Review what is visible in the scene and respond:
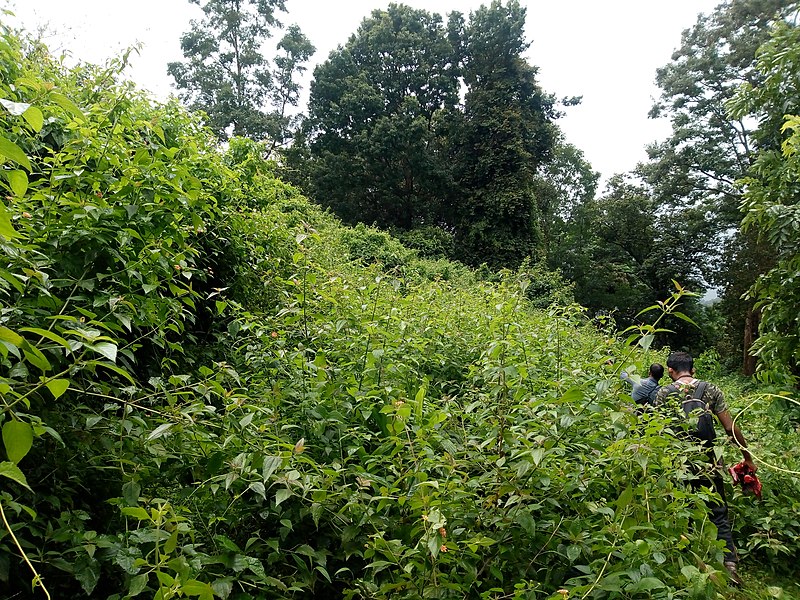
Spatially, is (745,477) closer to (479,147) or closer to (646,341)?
(646,341)

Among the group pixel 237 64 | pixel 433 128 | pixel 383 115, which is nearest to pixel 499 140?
pixel 433 128

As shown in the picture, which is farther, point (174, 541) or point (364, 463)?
point (364, 463)

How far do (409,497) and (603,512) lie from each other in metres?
0.58

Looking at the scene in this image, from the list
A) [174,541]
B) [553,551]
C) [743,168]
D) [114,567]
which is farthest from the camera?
[743,168]

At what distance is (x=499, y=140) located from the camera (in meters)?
17.7

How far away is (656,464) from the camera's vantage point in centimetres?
147

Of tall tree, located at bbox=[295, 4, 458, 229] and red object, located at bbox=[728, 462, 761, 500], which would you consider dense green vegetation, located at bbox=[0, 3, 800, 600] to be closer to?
red object, located at bbox=[728, 462, 761, 500]

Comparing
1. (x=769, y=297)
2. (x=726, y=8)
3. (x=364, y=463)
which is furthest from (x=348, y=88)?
(x=364, y=463)

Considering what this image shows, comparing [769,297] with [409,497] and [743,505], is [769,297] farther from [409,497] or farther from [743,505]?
[409,497]

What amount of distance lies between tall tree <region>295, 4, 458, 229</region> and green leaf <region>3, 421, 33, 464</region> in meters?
18.5

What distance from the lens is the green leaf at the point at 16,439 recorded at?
2.49 feet

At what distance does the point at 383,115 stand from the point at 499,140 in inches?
186

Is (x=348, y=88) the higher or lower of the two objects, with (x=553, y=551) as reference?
higher

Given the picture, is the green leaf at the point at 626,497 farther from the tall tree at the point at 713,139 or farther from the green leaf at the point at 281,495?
the tall tree at the point at 713,139
